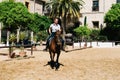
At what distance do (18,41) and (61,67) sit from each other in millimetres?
24235

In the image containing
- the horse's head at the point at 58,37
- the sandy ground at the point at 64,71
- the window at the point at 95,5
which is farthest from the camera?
the window at the point at 95,5

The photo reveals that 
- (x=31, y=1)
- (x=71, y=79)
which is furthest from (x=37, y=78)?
(x=31, y=1)

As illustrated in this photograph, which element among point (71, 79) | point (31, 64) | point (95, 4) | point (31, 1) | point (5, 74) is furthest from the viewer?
point (95, 4)

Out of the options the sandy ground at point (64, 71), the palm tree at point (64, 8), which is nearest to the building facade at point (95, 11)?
the palm tree at point (64, 8)

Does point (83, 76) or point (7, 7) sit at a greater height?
point (7, 7)

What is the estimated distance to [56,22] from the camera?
57.3ft

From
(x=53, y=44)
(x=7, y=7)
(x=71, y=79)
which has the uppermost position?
(x=7, y=7)

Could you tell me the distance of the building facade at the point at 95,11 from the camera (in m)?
59.7

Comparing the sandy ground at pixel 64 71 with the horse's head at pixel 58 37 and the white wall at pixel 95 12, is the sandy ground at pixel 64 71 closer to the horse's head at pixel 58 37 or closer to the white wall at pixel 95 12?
the horse's head at pixel 58 37

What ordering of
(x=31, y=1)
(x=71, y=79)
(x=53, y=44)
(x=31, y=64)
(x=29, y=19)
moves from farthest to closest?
(x=31, y=1), (x=29, y=19), (x=31, y=64), (x=53, y=44), (x=71, y=79)

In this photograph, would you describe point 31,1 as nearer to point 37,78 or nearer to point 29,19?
point 29,19

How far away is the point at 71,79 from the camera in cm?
1455

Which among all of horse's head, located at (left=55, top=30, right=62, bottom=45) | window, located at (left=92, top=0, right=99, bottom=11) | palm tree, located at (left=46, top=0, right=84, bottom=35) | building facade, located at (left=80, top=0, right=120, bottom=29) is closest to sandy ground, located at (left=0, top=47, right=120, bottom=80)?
horse's head, located at (left=55, top=30, right=62, bottom=45)

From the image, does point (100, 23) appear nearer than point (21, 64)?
No
